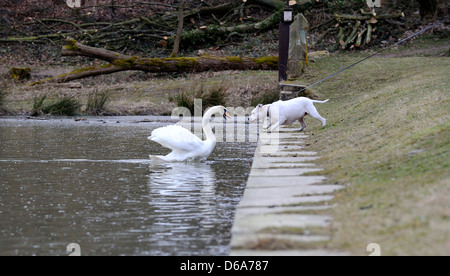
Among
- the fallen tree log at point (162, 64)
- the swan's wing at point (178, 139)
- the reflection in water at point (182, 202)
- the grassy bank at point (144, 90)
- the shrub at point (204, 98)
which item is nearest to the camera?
the reflection in water at point (182, 202)

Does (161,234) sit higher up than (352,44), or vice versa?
(352,44)

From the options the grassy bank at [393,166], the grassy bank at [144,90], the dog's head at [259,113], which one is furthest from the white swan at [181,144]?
the grassy bank at [144,90]

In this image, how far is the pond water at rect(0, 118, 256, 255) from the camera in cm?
512

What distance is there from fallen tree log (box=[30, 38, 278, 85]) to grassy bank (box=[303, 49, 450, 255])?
7399mm

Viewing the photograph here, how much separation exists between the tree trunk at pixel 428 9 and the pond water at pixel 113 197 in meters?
14.8

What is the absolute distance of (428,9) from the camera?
2389cm

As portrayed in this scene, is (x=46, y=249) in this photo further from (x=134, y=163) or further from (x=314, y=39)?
(x=314, y=39)

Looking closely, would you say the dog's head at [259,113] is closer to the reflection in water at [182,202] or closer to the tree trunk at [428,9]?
the reflection in water at [182,202]

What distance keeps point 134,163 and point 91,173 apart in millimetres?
1023

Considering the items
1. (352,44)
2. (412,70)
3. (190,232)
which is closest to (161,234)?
(190,232)

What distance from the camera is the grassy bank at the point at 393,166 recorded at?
4066mm

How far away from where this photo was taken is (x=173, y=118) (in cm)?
1638

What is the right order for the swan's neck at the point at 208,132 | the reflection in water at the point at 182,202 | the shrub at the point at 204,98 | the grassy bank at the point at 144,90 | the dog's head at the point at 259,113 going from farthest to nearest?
the grassy bank at the point at 144,90 < the shrub at the point at 204,98 < the dog's head at the point at 259,113 < the swan's neck at the point at 208,132 < the reflection in water at the point at 182,202

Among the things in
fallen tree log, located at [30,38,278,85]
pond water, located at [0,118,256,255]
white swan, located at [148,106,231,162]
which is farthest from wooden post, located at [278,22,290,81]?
white swan, located at [148,106,231,162]
